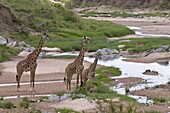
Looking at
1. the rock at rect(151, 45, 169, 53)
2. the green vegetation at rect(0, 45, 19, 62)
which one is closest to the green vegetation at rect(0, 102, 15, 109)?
the green vegetation at rect(0, 45, 19, 62)

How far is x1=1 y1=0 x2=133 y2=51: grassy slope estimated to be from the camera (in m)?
Answer: 56.2

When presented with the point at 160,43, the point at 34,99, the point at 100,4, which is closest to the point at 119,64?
the point at 160,43

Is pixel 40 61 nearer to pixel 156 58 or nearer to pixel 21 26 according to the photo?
pixel 156 58

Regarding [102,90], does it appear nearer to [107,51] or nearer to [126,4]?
[107,51]

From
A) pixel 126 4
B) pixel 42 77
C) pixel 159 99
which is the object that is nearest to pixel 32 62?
pixel 159 99

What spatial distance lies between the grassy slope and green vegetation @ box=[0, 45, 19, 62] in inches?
204

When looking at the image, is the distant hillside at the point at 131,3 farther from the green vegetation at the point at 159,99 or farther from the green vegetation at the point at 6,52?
the green vegetation at the point at 159,99

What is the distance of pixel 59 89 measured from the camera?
27219mm

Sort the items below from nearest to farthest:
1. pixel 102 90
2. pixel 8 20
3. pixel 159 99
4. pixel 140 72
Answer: pixel 159 99, pixel 102 90, pixel 140 72, pixel 8 20

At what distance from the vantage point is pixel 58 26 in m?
66.1

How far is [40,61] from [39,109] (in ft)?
74.6

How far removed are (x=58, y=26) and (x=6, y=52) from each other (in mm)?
20834

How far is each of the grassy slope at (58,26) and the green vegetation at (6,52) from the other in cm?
518

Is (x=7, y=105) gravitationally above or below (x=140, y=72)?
above
